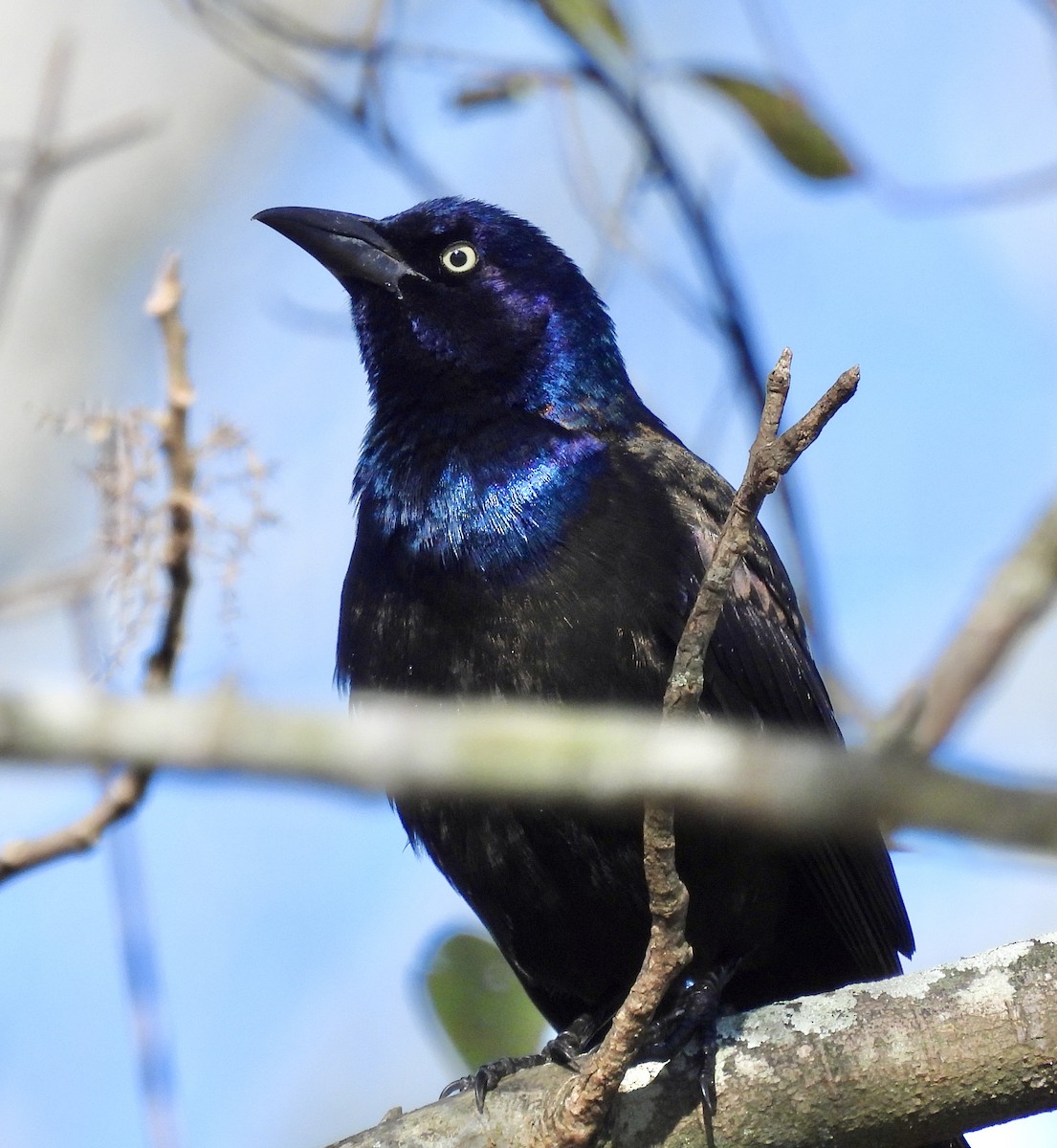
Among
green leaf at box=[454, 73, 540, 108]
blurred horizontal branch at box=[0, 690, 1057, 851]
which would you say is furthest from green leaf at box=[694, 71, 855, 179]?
blurred horizontal branch at box=[0, 690, 1057, 851]

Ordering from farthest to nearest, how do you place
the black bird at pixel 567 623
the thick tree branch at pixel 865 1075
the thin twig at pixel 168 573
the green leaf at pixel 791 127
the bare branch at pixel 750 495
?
the green leaf at pixel 791 127 → the black bird at pixel 567 623 → the thick tree branch at pixel 865 1075 → the thin twig at pixel 168 573 → the bare branch at pixel 750 495

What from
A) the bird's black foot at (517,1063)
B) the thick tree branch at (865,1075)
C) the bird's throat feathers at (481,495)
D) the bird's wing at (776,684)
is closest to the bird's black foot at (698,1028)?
the thick tree branch at (865,1075)

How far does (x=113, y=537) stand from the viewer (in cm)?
335

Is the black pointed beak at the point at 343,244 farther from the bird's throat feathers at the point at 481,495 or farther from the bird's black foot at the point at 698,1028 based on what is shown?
the bird's black foot at the point at 698,1028

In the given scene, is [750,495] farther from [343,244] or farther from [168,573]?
[343,244]

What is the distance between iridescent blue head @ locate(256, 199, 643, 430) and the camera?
424 centimetres

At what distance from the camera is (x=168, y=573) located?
111 inches

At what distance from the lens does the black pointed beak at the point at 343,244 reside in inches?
180

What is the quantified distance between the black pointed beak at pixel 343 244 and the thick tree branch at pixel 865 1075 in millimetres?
2365

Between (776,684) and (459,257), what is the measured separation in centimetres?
159

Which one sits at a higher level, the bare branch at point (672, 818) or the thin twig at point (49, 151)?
the thin twig at point (49, 151)

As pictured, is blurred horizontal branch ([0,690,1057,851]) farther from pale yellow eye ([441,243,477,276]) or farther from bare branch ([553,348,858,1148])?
pale yellow eye ([441,243,477,276])

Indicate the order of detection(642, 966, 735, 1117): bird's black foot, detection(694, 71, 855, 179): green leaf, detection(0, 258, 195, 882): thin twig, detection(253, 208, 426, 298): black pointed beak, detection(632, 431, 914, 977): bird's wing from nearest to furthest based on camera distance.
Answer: detection(0, 258, 195, 882): thin twig
detection(642, 966, 735, 1117): bird's black foot
detection(632, 431, 914, 977): bird's wing
detection(694, 71, 855, 179): green leaf
detection(253, 208, 426, 298): black pointed beak

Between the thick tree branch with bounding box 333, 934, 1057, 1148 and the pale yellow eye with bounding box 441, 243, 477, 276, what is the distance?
7.55 feet
